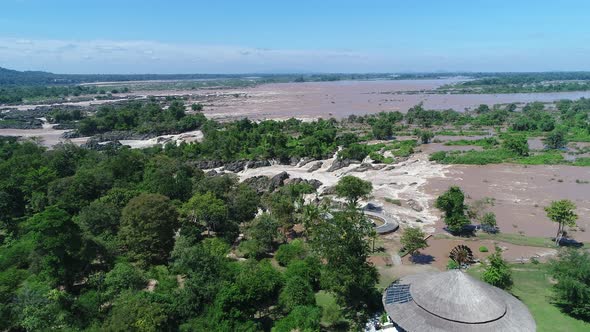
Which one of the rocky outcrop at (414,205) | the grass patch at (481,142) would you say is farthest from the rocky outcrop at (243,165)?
the grass patch at (481,142)

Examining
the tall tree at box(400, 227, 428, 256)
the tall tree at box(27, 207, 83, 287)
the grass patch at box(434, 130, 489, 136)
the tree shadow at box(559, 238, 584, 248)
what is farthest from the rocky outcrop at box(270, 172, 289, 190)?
the grass patch at box(434, 130, 489, 136)

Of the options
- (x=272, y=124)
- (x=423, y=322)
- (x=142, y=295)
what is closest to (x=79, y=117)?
(x=272, y=124)

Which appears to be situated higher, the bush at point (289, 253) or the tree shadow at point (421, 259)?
the bush at point (289, 253)

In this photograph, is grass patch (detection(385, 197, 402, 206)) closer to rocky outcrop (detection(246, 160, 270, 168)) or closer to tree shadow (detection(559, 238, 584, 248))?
tree shadow (detection(559, 238, 584, 248))

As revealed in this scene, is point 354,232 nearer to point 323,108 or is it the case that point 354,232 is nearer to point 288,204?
point 288,204

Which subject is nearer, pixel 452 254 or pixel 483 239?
pixel 452 254

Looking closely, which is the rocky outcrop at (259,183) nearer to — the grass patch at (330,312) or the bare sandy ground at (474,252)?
the bare sandy ground at (474,252)

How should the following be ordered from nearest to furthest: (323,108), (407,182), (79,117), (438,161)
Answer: (407,182), (438,161), (79,117), (323,108)
